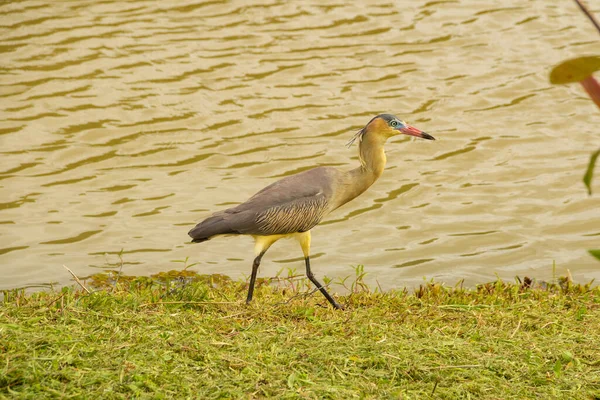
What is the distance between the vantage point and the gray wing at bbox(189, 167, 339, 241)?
19.8 ft

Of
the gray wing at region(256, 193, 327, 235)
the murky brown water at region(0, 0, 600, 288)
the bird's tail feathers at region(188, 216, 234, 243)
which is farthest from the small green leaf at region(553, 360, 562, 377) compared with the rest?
the murky brown water at region(0, 0, 600, 288)

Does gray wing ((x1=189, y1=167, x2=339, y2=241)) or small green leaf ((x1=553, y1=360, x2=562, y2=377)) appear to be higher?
gray wing ((x1=189, y1=167, x2=339, y2=241))

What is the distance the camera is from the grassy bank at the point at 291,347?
4250mm

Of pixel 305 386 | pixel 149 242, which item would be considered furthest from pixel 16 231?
pixel 305 386

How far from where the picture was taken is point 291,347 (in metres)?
4.89

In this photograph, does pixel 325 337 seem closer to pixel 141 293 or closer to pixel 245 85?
pixel 141 293

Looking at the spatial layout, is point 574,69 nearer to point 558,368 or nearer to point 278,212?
Result: point 558,368

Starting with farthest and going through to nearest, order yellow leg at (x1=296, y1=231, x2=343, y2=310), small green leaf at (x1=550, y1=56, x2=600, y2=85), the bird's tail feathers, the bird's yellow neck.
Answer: the bird's yellow neck → yellow leg at (x1=296, y1=231, x2=343, y2=310) → the bird's tail feathers → small green leaf at (x1=550, y1=56, x2=600, y2=85)

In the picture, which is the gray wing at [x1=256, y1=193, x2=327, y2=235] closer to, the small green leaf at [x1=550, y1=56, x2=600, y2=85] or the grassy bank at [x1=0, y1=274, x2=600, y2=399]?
the grassy bank at [x1=0, y1=274, x2=600, y2=399]

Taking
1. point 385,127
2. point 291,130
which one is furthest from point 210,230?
point 291,130

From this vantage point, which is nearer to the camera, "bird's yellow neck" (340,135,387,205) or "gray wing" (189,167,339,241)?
"gray wing" (189,167,339,241)

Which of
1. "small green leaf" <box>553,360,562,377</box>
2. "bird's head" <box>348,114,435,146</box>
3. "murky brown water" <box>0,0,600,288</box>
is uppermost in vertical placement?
"bird's head" <box>348,114,435,146</box>

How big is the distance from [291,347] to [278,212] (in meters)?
1.39

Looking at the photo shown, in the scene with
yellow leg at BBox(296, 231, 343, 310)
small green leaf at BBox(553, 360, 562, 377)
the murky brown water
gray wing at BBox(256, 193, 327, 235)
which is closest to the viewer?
small green leaf at BBox(553, 360, 562, 377)
